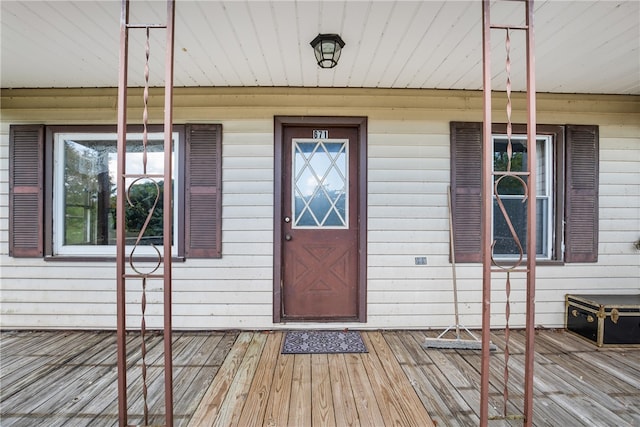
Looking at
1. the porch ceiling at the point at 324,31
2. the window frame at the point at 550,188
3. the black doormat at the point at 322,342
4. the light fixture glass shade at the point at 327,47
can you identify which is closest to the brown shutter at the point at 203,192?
the porch ceiling at the point at 324,31

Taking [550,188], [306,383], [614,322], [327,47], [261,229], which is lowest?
[306,383]

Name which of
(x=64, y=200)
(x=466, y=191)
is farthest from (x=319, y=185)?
(x=64, y=200)

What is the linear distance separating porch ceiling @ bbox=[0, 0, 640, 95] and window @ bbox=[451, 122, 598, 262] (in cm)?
48

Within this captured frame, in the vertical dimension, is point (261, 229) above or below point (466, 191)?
below

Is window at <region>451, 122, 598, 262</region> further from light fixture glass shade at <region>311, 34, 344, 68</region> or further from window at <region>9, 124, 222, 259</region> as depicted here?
window at <region>9, 124, 222, 259</region>

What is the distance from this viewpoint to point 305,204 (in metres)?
3.23

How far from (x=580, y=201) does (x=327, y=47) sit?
3040mm

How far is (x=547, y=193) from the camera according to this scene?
3283mm

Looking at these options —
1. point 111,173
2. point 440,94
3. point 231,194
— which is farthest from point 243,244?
point 440,94

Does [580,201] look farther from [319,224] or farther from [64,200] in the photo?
[64,200]

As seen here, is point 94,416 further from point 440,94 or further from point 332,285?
point 440,94

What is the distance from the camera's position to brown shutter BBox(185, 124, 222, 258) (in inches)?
123

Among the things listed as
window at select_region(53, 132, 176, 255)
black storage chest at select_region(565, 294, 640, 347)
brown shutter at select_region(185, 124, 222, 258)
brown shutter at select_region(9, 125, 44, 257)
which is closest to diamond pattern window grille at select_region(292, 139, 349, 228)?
brown shutter at select_region(185, 124, 222, 258)

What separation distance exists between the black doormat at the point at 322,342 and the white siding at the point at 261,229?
0.16m
